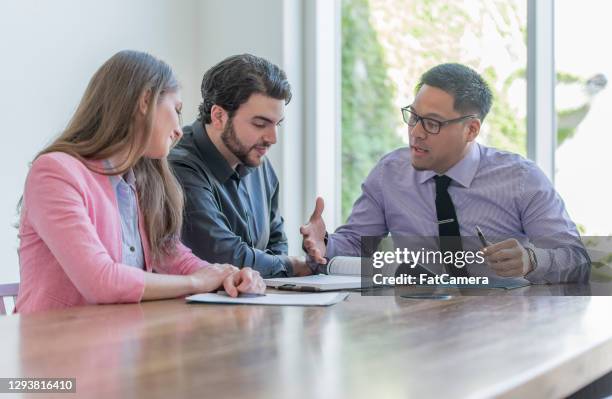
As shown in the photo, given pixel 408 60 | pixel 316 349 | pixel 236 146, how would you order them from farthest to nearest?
pixel 408 60 < pixel 236 146 < pixel 316 349

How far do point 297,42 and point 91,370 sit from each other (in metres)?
3.06

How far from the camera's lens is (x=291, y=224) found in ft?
13.1

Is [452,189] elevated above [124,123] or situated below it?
below

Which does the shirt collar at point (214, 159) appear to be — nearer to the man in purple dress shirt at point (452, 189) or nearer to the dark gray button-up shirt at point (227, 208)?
the dark gray button-up shirt at point (227, 208)

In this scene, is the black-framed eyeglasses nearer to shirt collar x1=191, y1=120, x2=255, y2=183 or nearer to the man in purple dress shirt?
the man in purple dress shirt

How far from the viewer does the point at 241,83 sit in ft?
9.32

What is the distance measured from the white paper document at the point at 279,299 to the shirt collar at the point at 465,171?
0.99 meters

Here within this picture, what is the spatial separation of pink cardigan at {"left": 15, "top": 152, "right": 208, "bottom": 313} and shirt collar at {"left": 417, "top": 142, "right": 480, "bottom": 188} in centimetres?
126

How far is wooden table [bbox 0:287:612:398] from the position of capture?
979 millimetres

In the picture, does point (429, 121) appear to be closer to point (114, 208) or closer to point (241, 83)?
point (241, 83)

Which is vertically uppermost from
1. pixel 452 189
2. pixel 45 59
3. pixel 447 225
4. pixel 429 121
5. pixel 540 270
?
pixel 45 59

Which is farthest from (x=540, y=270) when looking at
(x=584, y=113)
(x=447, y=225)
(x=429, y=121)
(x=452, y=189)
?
(x=584, y=113)

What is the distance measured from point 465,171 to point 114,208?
1.32m

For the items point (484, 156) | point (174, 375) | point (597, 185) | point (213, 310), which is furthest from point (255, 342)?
point (597, 185)
